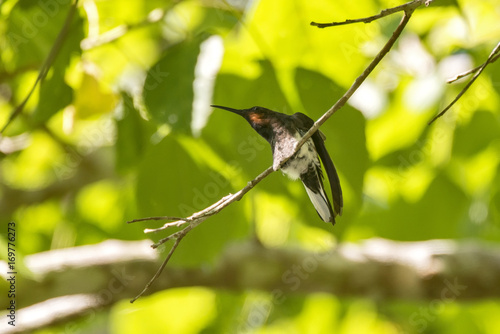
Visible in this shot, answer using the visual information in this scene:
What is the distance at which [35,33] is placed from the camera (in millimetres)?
1973

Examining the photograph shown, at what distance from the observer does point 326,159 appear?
107 cm

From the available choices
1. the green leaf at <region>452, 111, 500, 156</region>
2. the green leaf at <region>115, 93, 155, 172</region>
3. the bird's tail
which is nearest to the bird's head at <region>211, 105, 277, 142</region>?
the bird's tail

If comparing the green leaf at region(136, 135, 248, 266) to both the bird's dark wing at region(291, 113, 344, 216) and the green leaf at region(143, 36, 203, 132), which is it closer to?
the green leaf at region(143, 36, 203, 132)

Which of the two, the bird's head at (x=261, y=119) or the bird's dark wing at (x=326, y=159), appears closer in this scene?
the bird's dark wing at (x=326, y=159)

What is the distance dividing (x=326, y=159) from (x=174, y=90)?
499mm

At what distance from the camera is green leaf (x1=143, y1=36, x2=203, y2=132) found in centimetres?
140

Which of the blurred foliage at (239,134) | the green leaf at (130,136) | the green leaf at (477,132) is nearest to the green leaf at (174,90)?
the blurred foliage at (239,134)

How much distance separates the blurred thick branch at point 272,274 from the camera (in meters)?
2.28

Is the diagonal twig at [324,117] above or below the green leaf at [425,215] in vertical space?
above

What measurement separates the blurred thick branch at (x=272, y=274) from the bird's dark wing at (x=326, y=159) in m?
1.19

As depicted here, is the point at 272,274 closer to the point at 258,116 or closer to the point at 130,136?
the point at 130,136

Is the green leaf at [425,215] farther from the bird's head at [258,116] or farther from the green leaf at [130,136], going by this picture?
the bird's head at [258,116]

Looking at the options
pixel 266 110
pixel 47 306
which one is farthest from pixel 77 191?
pixel 266 110

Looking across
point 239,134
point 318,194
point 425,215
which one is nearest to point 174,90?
point 239,134
